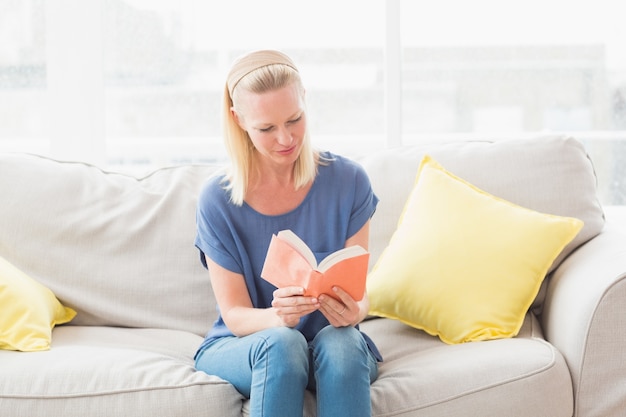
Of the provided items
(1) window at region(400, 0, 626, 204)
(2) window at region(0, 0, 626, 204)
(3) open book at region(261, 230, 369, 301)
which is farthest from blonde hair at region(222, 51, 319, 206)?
(1) window at region(400, 0, 626, 204)

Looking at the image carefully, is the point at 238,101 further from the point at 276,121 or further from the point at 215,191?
the point at 215,191

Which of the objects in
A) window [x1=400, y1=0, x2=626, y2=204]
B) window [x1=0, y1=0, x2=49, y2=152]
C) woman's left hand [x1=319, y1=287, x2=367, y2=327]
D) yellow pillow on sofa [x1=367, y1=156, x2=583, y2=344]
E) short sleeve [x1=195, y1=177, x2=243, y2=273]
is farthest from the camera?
window [x1=0, y1=0, x2=49, y2=152]

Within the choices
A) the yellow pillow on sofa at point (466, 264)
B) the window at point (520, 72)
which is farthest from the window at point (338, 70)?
the yellow pillow on sofa at point (466, 264)

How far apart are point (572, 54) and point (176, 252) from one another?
1848mm

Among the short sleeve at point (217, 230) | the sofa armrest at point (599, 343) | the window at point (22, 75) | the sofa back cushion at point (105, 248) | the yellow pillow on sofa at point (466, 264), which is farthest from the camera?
the window at point (22, 75)

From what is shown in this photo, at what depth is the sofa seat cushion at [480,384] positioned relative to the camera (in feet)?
5.97

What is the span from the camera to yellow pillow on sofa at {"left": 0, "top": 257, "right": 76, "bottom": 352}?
2.09 m

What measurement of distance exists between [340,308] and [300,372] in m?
0.17

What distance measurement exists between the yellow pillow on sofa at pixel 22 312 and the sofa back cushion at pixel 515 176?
0.94 m

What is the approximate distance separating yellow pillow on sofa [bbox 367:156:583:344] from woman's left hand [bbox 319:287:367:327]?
0.41 m

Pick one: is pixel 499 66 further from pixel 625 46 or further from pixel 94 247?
pixel 94 247

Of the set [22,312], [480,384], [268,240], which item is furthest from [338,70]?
[480,384]

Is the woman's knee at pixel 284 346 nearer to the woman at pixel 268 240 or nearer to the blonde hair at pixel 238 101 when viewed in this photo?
the woman at pixel 268 240

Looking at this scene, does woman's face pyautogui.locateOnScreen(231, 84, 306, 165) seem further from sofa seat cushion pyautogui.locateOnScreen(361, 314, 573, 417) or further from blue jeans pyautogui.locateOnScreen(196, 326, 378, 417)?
sofa seat cushion pyautogui.locateOnScreen(361, 314, 573, 417)
